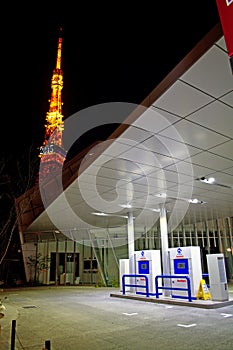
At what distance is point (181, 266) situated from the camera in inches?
410

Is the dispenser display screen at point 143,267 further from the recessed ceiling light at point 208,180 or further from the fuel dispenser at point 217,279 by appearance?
the recessed ceiling light at point 208,180

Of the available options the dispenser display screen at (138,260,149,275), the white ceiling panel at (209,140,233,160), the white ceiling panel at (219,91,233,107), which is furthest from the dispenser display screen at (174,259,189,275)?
the white ceiling panel at (219,91,233,107)

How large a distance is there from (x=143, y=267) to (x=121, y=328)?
19.5 feet

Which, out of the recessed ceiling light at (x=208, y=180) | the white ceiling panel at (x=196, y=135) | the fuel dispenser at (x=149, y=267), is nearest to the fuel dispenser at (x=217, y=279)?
the fuel dispenser at (x=149, y=267)

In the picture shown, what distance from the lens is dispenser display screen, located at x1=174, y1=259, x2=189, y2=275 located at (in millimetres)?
10251

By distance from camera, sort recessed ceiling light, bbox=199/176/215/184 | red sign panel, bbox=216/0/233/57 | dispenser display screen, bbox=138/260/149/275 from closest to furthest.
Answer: red sign panel, bbox=216/0/233/57 → recessed ceiling light, bbox=199/176/215/184 → dispenser display screen, bbox=138/260/149/275

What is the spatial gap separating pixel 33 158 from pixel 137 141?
8.01 m

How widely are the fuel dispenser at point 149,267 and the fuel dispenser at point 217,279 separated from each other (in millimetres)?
2412

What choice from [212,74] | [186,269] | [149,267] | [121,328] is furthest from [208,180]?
[212,74]

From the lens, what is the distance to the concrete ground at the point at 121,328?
15.9 ft

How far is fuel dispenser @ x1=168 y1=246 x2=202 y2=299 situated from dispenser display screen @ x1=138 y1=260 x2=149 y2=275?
4.40 feet

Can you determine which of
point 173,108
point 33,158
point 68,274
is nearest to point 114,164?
point 173,108

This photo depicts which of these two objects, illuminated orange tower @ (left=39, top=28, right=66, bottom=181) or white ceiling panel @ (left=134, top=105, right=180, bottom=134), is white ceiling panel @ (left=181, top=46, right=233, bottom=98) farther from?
illuminated orange tower @ (left=39, top=28, right=66, bottom=181)

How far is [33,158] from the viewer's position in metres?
12.9
